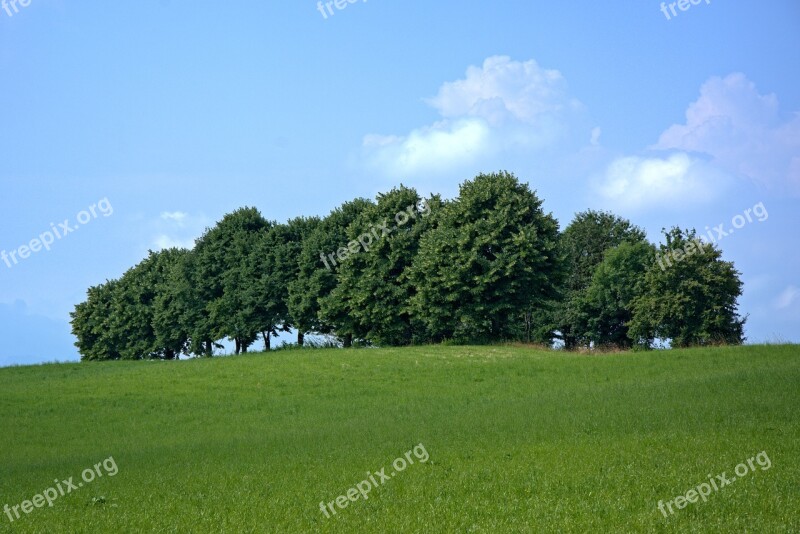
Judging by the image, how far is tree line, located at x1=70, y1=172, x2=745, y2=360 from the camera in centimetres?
6231

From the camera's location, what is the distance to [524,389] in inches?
1606

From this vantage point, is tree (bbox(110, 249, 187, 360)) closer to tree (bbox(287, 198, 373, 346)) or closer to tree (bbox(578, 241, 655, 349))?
tree (bbox(287, 198, 373, 346))

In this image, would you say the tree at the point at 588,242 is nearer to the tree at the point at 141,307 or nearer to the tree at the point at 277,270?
the tree at the point at 277,270

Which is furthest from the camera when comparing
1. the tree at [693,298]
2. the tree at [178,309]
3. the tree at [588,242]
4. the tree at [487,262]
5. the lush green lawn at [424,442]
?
the tree at [588,242]

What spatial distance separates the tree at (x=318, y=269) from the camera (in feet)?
240

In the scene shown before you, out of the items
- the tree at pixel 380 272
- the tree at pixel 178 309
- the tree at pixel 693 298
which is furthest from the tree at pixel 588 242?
the tree at pixel 178 309

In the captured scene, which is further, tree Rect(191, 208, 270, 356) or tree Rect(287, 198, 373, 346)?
tree Rect(191, 208, 270, 356)

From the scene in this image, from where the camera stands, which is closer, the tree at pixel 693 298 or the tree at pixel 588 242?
the tree at pixel 693 298

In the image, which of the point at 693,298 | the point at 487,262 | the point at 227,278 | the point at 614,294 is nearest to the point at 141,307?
the point at 227,278

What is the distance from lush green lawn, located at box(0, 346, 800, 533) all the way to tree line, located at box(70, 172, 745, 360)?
9.53 m

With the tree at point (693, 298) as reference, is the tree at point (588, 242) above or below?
above

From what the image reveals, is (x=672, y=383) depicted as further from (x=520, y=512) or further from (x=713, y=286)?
(x=713, y=286)

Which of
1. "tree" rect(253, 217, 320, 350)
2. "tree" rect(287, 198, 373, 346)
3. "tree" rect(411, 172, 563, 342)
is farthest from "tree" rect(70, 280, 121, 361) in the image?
"tree" rect(411, 172, 563, 342)

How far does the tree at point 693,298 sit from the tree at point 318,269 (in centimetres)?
2979
